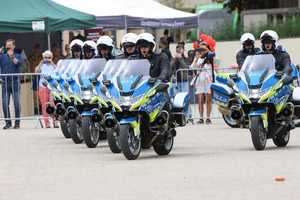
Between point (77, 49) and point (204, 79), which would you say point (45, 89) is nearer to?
point (204, 79)

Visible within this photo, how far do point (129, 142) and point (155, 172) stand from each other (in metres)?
1.54

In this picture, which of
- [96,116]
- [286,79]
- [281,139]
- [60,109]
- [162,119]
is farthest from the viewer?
[60,109]

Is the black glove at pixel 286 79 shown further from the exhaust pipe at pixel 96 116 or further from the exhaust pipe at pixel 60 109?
the exhaust pipe at pixel 60 109

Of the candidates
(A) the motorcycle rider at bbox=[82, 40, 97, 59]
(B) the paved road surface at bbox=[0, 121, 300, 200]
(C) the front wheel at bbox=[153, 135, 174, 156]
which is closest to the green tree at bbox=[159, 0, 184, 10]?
(A) the motorcycle rider at bbox=[82, 40, 97, 59]

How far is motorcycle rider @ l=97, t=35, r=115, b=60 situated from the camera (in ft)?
60.7

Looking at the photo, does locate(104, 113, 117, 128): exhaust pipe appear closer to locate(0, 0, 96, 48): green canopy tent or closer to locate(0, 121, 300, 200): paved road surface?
locate(0, 121, 300, 200): paved road surface

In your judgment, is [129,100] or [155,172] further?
[129,100]

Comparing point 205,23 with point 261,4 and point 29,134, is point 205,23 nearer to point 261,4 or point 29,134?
point 261,4

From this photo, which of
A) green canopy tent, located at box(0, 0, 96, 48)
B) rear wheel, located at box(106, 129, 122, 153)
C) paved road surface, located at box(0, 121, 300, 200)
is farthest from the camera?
green canopy tent, located at box(0, 0, 96, 48)

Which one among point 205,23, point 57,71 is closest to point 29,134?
point 57,71

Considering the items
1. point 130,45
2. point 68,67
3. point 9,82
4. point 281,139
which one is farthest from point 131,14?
point 281,139

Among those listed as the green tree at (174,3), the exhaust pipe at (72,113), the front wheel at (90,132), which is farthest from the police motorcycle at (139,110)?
the green tree at (174,3)

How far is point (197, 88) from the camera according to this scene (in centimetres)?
2462

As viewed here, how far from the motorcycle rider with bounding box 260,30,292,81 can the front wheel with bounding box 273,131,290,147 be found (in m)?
0.97
